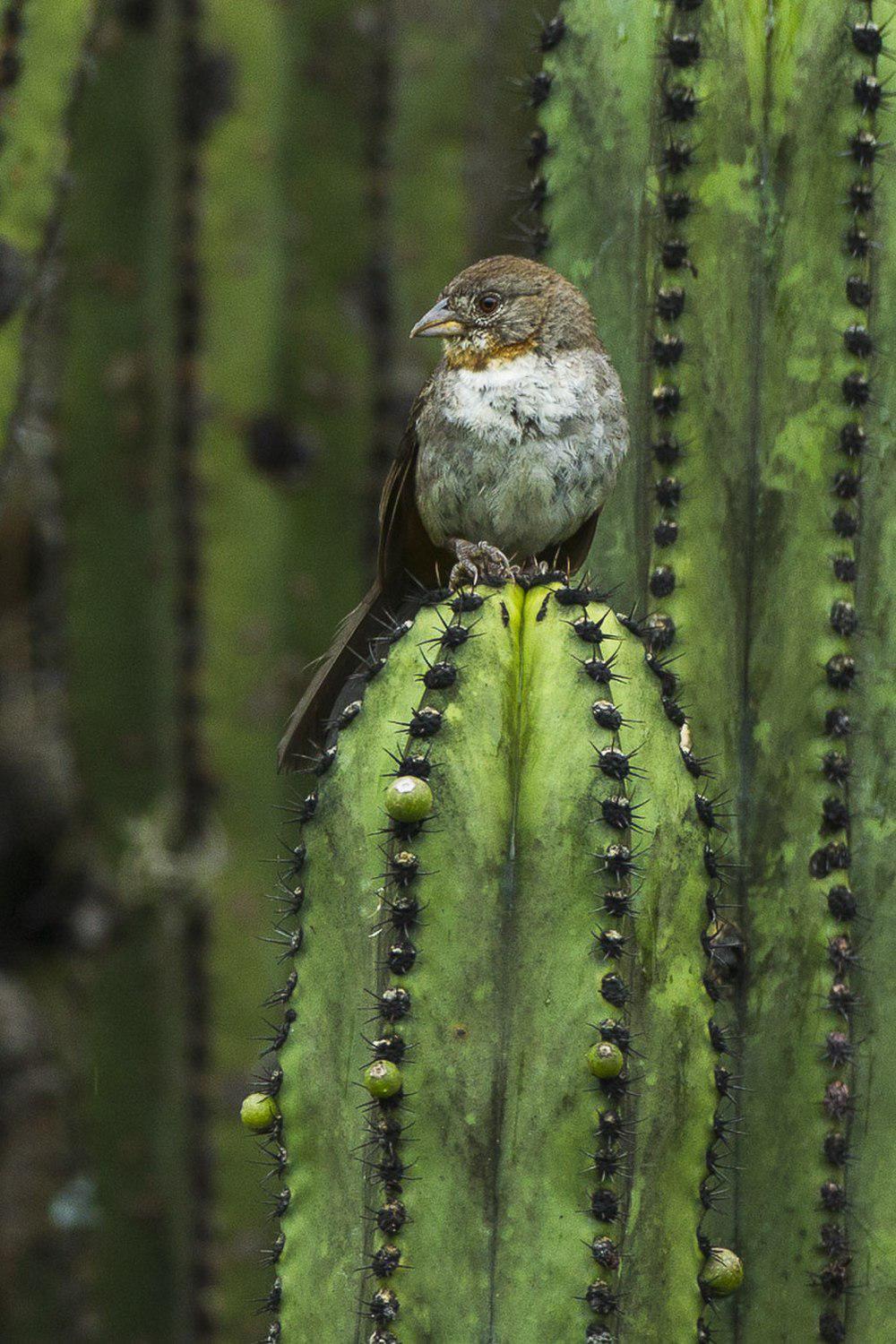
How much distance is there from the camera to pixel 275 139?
3.96 m

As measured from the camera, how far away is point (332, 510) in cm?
402

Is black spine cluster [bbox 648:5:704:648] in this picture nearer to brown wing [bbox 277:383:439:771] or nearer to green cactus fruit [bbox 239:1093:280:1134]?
brown wing [bbox 277:383:439:771]

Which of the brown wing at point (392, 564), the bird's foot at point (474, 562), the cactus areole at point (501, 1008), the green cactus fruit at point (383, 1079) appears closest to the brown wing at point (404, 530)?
the brown wing at point (392, 564)

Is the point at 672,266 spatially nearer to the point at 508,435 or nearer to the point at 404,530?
the point at 508,435

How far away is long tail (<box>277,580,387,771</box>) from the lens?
2.33 metres

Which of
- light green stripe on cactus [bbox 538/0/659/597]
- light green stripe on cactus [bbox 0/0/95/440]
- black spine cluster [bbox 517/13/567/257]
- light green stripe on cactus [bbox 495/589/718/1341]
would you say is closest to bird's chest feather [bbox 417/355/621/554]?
light green stripe on cactus [bbox 538/0/659/597]

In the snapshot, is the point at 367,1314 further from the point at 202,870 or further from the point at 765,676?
the point at 202,870

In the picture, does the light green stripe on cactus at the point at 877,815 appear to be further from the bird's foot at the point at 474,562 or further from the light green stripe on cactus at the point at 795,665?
the bird's foot at the point at 474,562

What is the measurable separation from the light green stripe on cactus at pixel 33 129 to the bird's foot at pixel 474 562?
0.94 m

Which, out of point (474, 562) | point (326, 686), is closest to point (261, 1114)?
point (326, 686)

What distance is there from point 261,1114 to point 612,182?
4.53 feet

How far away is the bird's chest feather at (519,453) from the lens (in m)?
2.34

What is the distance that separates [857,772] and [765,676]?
7.1 inches

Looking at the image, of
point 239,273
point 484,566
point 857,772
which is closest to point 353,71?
point 239,273
